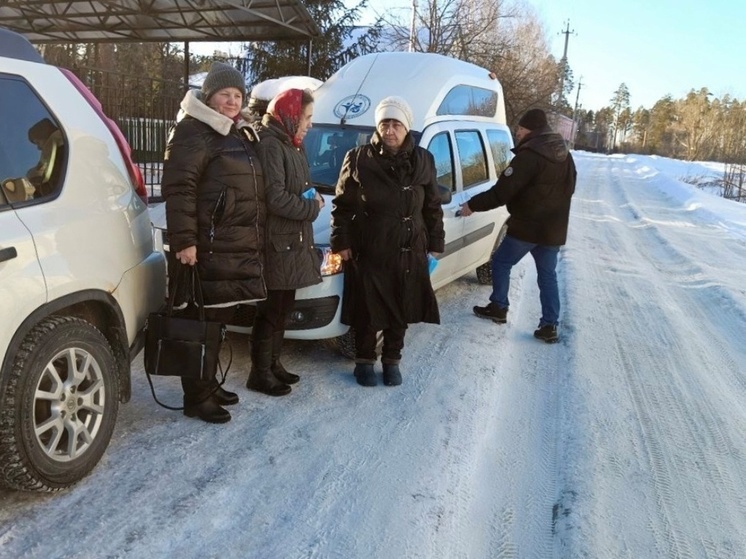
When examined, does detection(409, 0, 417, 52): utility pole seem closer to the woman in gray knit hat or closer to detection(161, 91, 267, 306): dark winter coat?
the woman in gray knit hat

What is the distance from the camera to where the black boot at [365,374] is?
418 centimetres

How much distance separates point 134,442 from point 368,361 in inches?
64.7

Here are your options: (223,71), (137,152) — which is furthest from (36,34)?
(223,71)

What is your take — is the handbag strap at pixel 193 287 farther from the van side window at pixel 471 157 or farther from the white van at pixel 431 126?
the van side window at pixel 471 157

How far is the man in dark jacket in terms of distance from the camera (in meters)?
5.07

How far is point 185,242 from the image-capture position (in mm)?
3084

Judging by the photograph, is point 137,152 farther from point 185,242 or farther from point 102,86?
point 185,242

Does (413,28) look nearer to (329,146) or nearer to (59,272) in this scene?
(329,146)

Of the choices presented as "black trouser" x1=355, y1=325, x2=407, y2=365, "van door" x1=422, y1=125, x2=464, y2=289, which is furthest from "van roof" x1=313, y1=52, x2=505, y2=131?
"black trouser" x1=355, y1=325, x2=407, y2=365

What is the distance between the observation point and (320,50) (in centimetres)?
1678

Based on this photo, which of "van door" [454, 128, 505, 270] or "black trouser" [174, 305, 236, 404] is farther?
"van door" [454, 128, 505, 270]

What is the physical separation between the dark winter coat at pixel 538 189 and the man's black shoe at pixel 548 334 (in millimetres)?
745

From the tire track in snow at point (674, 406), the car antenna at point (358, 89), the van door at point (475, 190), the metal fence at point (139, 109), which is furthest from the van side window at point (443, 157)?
the metal fence at point (139, 109)

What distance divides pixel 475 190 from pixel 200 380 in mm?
3550
